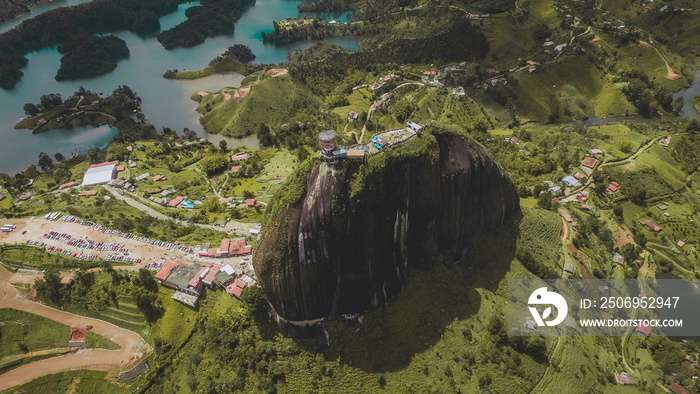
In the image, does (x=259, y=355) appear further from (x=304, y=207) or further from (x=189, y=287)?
(x=304, y=207)

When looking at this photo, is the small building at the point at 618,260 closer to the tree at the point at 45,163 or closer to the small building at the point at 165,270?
the small building at the point at 165,270

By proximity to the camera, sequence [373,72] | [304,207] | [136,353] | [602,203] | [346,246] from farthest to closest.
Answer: [373,72] → [602,203] → [136,353] → [346,246] → [304,207]

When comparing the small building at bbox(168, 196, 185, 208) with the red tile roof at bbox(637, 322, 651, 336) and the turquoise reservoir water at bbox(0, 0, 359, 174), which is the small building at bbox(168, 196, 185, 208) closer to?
the turquoise reservoir water at bbox(0, 0, 359, 174)

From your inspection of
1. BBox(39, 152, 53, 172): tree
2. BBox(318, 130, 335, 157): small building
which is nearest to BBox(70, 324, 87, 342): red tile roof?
BBox(318, 130, 335, 157): small building

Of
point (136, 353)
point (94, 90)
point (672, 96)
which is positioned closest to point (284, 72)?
point (94, 90)

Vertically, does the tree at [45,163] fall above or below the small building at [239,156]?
below

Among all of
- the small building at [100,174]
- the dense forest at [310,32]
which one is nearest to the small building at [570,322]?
the small building at [100,174]
